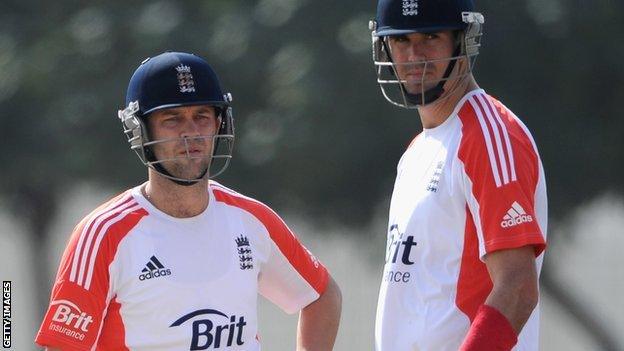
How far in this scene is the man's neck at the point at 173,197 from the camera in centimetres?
292

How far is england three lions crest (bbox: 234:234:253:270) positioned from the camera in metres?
2.93

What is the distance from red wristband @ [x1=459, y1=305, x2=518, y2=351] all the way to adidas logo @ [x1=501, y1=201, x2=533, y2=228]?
18 cm

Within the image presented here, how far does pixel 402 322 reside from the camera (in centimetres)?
272

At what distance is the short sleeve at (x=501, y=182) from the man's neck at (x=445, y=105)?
0.49 feet

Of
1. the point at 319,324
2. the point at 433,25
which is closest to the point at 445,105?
the point at 433,25

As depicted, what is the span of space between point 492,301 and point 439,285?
20 centimetres

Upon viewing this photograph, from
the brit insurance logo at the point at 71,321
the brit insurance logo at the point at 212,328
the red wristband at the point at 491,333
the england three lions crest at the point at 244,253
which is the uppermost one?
the brit insurance logo at the point at 71,321

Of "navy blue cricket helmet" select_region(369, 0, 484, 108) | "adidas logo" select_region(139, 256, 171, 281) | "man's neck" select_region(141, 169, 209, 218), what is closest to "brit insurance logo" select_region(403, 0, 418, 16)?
"navy blue cricket helmet" select_region(369, 0, 484, 108)

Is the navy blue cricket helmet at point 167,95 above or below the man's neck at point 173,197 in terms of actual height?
above

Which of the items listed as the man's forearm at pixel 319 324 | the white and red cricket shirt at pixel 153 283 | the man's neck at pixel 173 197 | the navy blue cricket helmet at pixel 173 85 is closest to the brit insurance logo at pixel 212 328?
the white and red cricket shirt at pixel 153 283

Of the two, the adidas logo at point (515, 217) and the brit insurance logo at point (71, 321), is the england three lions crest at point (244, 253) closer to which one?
the brit insurance logo at point (71, 321)
